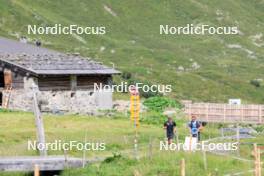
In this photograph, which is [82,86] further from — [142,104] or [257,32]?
[257,32]

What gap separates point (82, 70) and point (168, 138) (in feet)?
81.8

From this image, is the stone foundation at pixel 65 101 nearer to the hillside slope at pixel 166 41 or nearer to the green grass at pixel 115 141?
the green grass at pixel 115 141

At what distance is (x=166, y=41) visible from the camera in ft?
537

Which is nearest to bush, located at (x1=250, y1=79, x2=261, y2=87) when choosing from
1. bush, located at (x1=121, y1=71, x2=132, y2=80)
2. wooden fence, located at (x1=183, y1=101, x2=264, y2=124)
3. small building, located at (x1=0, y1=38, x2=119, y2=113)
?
bush, located at (x1=121, y1=71, x2=132, y2=80)

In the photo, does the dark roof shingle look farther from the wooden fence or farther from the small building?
the wooden fence

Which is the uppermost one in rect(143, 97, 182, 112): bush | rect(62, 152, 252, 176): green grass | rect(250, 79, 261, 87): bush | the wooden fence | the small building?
rect(250, 79, 261, 87): bush

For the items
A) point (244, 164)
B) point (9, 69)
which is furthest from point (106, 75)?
point (244, 164)

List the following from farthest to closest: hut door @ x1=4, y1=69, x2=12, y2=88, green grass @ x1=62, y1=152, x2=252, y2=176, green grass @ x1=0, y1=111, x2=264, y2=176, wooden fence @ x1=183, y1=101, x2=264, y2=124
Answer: hut door @ x1=4, y1=69, x2=12, y2=88, wooden fence @ x1=183, y1=101, x2=264, y2=124, green grass @ x1=0, y1=111, x2=264, y2=176, green grass @ x1=62, y1=152, x2=252, y2=176

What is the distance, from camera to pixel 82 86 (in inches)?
2357

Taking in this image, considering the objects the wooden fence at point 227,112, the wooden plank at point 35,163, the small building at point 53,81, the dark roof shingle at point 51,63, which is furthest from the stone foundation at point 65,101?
the wooden plank at point 35,163

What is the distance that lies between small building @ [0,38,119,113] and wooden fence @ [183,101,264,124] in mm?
7127

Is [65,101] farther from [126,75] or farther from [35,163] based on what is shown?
[126,75]

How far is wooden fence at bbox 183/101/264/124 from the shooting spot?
183ft

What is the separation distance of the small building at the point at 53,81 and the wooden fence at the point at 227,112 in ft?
23.4
